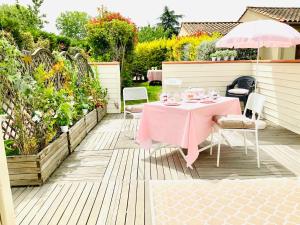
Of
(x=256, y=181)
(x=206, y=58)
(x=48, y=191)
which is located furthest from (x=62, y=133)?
(x=206, y=58)

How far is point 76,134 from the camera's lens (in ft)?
14.4

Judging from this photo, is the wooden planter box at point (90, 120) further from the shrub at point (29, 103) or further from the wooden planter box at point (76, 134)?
the shrub at point (29, 103)

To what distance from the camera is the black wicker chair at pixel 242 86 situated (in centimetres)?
585

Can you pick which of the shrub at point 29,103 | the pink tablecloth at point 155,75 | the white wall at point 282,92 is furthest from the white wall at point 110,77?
the pink tablecloth at point 155,75

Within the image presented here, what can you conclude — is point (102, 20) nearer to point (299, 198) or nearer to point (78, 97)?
point (78, 97)

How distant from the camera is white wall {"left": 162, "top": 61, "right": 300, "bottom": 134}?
4816 millimetres

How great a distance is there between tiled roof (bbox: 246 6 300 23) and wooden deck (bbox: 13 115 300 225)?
8.52 metres

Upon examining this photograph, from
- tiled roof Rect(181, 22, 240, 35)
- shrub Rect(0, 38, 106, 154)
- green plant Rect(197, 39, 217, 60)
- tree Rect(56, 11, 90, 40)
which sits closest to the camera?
shrub Rect(0, 38, 106, 154)

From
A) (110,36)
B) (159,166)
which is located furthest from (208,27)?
(159,166)

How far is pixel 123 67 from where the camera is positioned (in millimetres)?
8281

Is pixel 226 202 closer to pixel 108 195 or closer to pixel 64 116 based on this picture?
pixel 108 195

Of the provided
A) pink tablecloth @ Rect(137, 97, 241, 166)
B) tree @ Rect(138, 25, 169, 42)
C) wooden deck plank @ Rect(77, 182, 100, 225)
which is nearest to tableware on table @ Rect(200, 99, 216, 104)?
pink tablecloth @ Rect(137, 97, 241, 166)

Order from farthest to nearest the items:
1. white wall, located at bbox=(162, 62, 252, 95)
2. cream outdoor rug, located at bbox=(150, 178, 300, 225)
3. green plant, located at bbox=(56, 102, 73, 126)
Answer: white wall, located at bbox=(162, 62, 252, 95) < green plant, located at bbox=(56, 102, 73, 126) < cream outdoor rug, located at bbox=(150, 178, 300, 225)

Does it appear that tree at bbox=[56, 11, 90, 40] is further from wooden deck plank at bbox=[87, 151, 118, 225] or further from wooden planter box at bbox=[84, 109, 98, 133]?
wooden deck plank at bbox=[87, 151, 118, 225]
